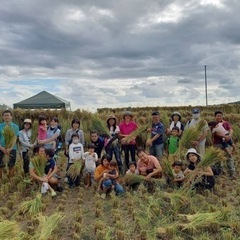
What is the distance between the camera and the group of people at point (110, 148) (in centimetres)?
617

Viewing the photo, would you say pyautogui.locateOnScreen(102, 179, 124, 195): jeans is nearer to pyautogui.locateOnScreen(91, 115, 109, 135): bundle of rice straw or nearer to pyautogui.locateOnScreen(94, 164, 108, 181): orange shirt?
pyautogui.locateOnScreen(94, 164, 108, 181): orange shirt

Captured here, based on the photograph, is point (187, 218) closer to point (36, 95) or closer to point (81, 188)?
point (81, 188)

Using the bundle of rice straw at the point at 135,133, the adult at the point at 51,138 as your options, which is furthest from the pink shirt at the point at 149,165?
the adult at the point at 51,138

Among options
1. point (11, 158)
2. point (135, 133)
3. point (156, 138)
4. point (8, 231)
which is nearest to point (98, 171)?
point (135, 133)

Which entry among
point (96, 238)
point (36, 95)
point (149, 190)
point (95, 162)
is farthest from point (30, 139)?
point (36, 95)

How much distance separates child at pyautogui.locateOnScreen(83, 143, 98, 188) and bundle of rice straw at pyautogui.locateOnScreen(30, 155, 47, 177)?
819 millimetres

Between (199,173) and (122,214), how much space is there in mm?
1479

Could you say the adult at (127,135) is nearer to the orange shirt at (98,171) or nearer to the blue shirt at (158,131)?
the blue shirt at (158,131)

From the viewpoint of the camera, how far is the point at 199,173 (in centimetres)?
572

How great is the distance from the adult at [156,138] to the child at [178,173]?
42.0 inches

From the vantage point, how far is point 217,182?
21.6 feet

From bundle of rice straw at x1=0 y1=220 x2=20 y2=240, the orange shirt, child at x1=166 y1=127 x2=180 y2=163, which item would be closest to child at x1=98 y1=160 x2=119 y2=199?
the orange shirt

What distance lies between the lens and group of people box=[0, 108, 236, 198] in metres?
6.17

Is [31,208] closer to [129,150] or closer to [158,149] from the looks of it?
[129,150]
